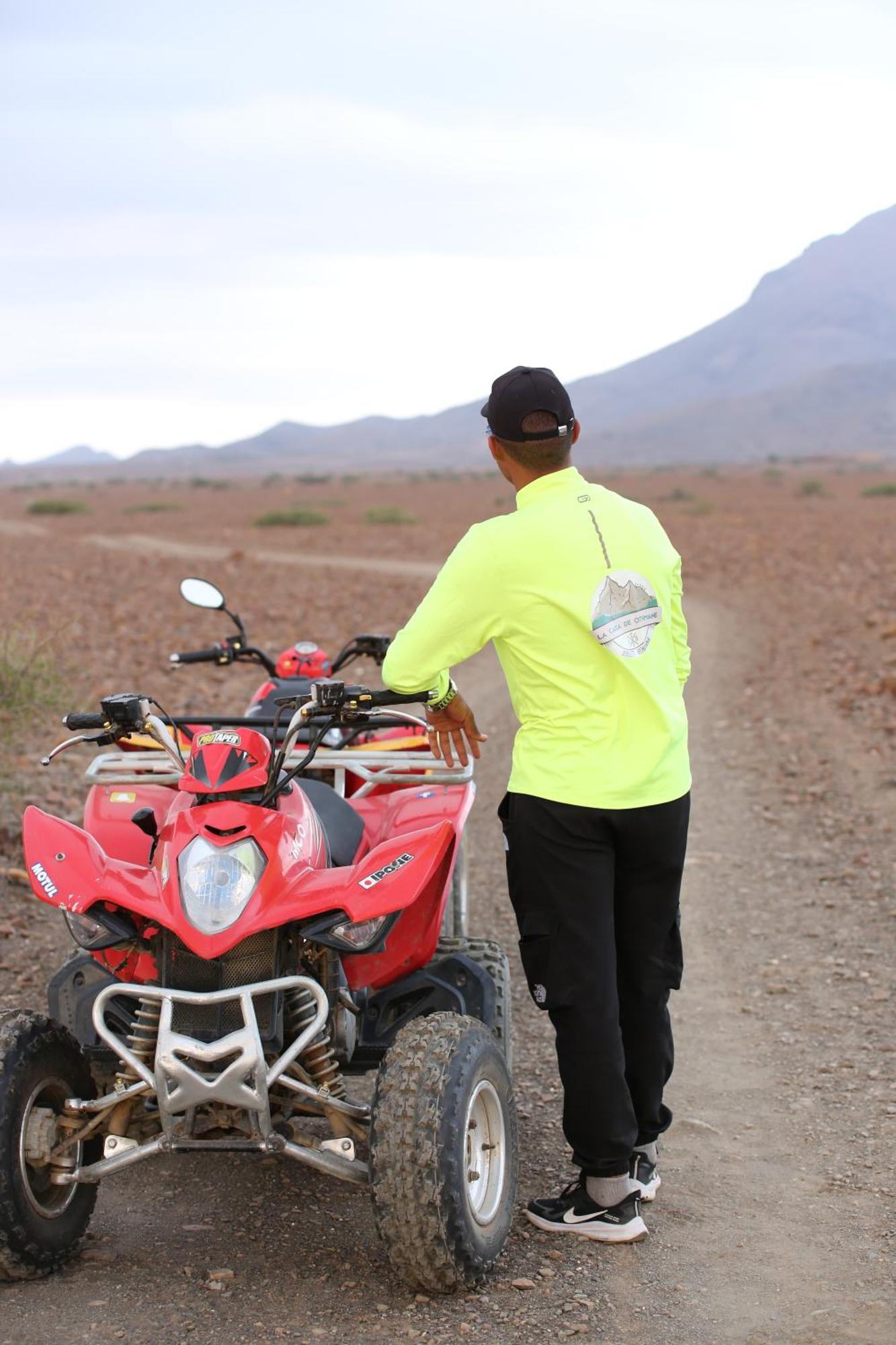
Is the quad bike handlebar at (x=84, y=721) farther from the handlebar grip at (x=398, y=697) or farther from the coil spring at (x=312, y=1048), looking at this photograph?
the coil spring at (x=312, y=1048)

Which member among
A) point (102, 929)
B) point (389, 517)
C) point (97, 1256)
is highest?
point (102, 929)

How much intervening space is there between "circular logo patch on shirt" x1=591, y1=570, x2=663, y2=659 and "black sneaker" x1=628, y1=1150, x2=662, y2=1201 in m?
1.50

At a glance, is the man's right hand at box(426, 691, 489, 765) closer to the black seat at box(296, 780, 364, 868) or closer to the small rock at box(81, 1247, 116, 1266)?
the black seat at box(296, 780, 364, 868)

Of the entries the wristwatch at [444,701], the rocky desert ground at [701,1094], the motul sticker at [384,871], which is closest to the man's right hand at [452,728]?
the wristwatch at [444,701]

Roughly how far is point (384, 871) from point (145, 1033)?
714 millimetres

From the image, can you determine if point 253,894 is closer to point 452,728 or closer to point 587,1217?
point 452,728

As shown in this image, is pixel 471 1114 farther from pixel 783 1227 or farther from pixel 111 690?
pixel 111 690

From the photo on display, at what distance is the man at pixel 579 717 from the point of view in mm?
→ 3576

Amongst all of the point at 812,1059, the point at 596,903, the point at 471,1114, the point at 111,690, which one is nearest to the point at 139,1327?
the point at 471,1114

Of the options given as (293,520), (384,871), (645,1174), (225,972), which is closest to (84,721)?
(225,972)

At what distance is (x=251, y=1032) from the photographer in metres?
3.32

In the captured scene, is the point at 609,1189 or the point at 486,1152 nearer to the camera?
the point at 486,1152

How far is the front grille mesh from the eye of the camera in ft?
11.4

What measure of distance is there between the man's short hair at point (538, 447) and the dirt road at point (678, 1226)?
2072 mm
